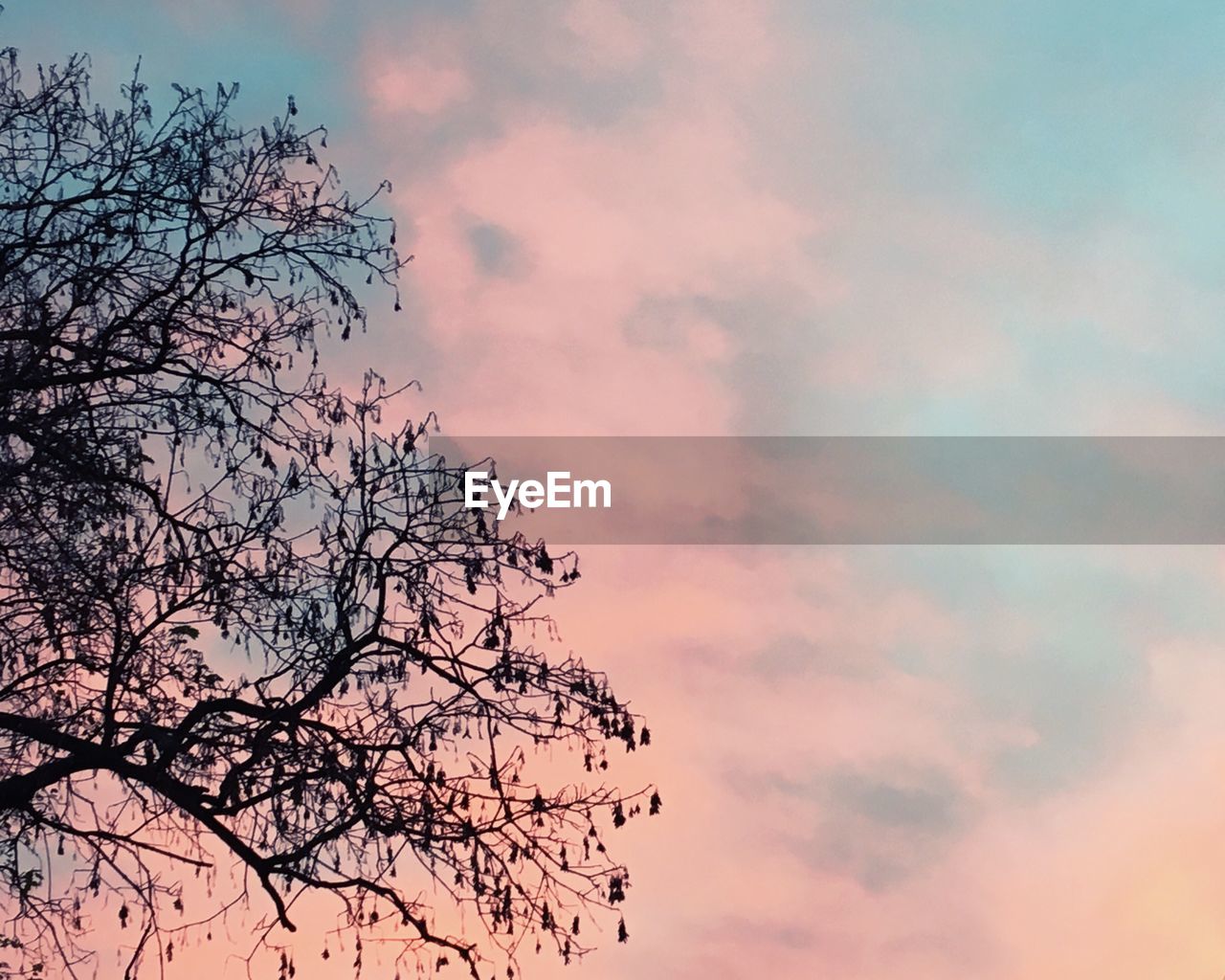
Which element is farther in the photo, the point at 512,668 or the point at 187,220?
the point at 187,220

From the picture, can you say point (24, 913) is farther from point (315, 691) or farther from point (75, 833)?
point (315, 691)

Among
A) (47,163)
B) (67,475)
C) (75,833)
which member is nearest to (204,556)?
(67,475)

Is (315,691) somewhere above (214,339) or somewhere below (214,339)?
below

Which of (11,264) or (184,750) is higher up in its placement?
(11,264)

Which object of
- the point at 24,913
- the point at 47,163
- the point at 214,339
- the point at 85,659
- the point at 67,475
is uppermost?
the point at 47,163

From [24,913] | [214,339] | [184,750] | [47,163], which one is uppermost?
[47,163]

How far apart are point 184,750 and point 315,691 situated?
1.03 meters

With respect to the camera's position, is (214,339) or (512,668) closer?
(512,668)

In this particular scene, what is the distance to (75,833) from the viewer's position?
13594mm

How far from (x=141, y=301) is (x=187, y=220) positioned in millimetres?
756

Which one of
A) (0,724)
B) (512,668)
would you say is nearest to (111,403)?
(0,724)

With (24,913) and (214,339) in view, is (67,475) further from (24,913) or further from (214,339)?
(24,913)

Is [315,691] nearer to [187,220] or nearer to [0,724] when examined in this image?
[0,724]

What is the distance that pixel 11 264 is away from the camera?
13.9 meters
